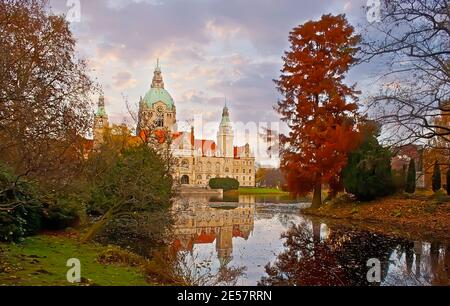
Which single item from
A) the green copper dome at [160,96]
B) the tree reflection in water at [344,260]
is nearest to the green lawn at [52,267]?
the tree reflection in water at [344,260]

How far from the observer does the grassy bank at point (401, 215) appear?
50.2ft

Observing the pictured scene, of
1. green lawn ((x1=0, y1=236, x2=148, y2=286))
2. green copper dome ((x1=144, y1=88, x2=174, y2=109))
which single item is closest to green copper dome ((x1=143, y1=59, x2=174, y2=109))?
green copper dome ((x1=144, y1=88, x2=174, y2=109))

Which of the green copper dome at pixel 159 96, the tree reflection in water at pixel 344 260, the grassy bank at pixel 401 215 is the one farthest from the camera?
the green copper dome at pixel 159 96

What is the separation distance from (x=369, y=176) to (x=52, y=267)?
17.5 meters

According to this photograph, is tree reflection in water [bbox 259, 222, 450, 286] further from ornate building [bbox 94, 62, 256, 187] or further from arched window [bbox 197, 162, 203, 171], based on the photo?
arched window [bbox 197, 162, 203, 171]

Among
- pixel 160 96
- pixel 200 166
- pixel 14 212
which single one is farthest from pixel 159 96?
pixel 14 212

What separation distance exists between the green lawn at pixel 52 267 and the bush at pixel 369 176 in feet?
49.3

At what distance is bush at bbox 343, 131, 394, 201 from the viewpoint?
21.2 metres

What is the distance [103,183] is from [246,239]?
534cm

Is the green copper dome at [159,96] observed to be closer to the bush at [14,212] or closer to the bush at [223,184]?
the bush at [223,184]

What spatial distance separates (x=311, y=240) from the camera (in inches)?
513

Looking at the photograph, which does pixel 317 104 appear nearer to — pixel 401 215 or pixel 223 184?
pixel 401 215

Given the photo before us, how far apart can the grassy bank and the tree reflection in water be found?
88.2 inches
